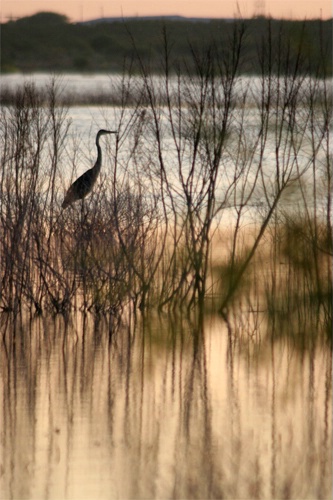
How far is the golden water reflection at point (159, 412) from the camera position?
6.78m

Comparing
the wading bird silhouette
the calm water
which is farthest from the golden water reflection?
the wading bird silhouette

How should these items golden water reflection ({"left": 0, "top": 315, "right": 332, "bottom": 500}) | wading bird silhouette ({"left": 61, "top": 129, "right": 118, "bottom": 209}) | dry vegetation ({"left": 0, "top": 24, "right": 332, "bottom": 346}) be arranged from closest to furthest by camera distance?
1. golden water reflection ({"left": 0, "top": 315, "right": 332, "bottom": 500})
2. dry vegetation ({"left": 0, "top": 24, "right": 332, "bottom": 346})
3. wading bird silhouette ({"left": 61, "top": 129, "right": 118, "bottom": 209})

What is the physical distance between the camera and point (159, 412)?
834 centimetres

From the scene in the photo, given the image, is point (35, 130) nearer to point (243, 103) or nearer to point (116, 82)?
point (116, 82)

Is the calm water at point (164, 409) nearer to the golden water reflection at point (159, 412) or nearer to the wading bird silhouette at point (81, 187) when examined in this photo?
the golden water reflection at point (159, 412)

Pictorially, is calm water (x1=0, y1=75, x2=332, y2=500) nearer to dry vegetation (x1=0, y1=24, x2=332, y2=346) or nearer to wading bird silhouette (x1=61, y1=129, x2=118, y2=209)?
dry vegetation (x1=0, y1=24, x2=332, y2=346)

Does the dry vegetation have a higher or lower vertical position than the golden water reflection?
higher

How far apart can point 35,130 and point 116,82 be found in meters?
0.93

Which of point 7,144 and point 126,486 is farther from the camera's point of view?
point 7,144

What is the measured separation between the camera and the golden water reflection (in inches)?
267

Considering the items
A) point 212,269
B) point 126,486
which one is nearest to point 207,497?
point 126,486

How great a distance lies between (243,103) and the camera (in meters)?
11.3

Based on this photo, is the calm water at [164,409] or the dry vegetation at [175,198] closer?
the calm water at [164,409]

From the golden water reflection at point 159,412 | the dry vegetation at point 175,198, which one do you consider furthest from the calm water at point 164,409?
the dry vegetation at point 175,198
